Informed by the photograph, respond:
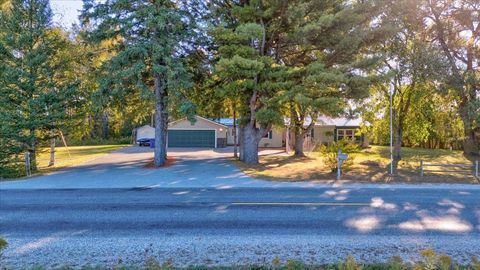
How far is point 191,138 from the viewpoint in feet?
126

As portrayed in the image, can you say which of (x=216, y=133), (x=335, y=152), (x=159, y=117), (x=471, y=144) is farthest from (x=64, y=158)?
(x=471, y=144)

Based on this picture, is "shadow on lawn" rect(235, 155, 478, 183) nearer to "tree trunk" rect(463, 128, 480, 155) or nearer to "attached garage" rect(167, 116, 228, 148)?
"tree trunk" rect(463, 128, 480, 155)

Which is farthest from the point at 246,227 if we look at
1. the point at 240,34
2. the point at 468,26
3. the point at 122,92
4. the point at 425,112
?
the point at 468,26

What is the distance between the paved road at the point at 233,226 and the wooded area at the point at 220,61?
743 cm

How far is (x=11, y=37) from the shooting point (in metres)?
17.8

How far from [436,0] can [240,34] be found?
1451 cm

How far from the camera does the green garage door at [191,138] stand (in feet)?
125

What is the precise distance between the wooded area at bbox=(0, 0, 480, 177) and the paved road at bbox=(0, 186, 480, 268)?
7432mm

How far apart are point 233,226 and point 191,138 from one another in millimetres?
31381

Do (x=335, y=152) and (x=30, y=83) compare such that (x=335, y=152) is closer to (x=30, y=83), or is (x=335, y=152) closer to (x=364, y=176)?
(x=364, y=176)

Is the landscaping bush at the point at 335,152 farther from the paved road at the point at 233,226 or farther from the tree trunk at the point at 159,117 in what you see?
the tree trunk at the point at 159,117

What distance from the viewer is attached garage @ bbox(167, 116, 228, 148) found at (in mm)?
38000

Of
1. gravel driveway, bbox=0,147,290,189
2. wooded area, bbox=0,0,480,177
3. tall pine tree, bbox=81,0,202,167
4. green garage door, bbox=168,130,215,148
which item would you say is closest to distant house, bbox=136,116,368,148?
green garage door, bbox=168,130,215,148

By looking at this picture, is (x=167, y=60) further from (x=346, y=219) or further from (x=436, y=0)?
(x=436, y=0)
